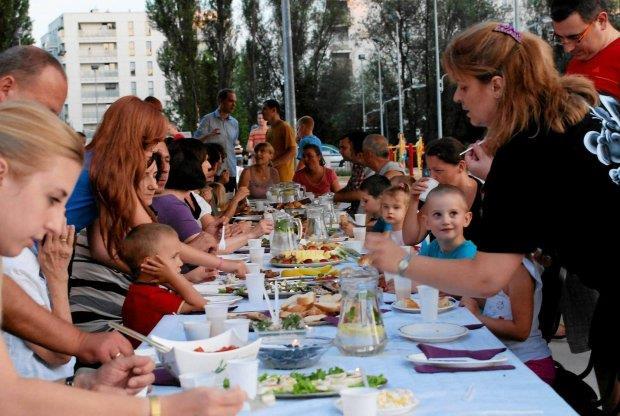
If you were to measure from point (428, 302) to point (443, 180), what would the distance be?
2547 millimetres

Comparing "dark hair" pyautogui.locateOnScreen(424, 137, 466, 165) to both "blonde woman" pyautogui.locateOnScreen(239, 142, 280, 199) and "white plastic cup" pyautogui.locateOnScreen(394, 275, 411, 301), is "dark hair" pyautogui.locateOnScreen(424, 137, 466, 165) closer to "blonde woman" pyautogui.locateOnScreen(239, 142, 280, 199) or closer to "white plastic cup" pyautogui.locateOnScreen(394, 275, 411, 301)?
"white plastic cup" pyautogui.locateOnScreen(394, 275, 411, 301)

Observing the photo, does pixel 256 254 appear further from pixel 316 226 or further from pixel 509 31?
pixel 509 31

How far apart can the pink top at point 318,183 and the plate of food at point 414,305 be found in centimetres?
634

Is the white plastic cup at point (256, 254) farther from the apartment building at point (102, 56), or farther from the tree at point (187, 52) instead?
the apartment building at point (102, 56)

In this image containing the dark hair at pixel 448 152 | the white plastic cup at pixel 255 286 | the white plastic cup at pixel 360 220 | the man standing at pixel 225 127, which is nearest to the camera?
the white plastic cup at pixel 255 286

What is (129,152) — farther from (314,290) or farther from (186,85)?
(186,85)

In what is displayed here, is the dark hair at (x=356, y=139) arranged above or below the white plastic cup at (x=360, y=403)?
above

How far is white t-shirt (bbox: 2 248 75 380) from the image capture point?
8.13 feet

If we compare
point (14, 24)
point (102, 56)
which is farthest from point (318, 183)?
point (102, 56)

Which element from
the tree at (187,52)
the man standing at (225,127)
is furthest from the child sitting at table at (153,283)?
the tree at (187,52)

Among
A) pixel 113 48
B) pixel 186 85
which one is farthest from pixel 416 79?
pixel 113 48

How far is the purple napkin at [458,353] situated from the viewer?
2.32 meters

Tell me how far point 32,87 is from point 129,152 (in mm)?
684

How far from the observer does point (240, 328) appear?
2.38 m
